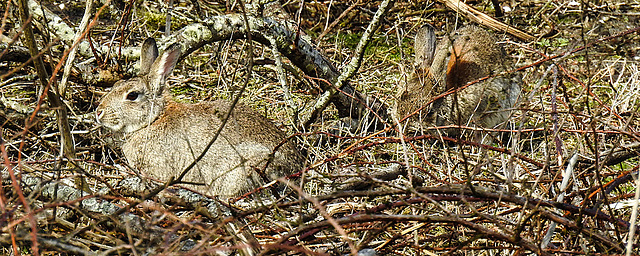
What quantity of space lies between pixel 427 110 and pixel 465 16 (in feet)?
8.23

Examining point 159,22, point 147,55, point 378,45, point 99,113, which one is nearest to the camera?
point 99,113

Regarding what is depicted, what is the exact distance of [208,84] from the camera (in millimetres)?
6840

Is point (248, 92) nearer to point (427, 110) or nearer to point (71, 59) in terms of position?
point (427, 110)

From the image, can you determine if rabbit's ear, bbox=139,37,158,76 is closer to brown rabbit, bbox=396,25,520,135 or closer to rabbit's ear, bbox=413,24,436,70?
brown rabbit, bbox=396,25,520,135

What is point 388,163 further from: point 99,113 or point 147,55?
point 99,113

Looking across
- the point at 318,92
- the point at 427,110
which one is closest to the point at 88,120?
the point at 318,92

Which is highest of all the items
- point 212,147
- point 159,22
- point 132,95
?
point 159,22

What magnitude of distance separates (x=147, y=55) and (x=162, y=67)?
19 centimetres

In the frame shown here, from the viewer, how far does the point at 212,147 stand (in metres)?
5.05

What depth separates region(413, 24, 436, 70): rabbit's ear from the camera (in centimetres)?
664

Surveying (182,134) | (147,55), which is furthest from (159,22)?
(182,134)

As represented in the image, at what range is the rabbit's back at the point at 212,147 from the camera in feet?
16.0

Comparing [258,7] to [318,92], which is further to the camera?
[318,92]

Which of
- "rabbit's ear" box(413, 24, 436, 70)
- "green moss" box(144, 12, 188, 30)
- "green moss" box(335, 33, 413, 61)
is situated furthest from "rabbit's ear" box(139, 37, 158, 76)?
"rabbit's ear" box(413, 24, 436, 70)
